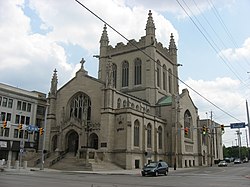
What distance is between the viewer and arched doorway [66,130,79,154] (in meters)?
49.8

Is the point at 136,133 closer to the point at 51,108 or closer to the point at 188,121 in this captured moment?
the point at 51,108

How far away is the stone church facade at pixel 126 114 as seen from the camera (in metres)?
45.5

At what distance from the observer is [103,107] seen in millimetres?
46812

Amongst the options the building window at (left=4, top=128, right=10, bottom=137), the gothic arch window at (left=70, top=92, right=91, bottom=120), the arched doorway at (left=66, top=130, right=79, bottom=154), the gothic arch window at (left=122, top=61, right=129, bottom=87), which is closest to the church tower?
the gothic arch window at (left=70, top=92, right=91, bottom=120)

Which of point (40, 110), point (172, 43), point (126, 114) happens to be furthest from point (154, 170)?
point (172, 43)

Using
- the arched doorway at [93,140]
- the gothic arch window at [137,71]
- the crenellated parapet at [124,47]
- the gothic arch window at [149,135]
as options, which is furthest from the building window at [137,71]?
the arched doorway at [93,140]

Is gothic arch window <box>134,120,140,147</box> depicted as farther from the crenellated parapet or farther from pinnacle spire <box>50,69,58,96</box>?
the crenellated parapet

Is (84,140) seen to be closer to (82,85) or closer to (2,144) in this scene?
(82,85)

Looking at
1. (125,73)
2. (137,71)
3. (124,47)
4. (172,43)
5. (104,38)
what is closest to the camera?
(137,71)

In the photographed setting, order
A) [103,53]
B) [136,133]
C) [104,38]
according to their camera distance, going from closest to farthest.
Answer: [136,133], [103,53], [104,38]

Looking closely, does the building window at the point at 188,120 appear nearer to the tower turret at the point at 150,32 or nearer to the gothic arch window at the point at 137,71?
the gothic arch window at the point at 137,71

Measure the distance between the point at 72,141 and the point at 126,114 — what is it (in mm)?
11539

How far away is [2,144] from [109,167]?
896 inches

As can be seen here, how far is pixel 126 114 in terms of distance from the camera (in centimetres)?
4541
